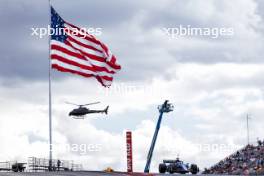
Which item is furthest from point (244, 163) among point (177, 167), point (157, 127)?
point (157, 127)

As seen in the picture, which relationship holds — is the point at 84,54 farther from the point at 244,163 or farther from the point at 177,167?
the point at 244,163

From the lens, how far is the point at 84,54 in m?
50.1

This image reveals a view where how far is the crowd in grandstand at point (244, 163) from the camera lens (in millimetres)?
80375

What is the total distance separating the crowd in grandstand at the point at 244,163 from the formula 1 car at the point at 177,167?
8404 millimetres

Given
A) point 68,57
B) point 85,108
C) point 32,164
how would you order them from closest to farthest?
point 68,57 → point 32,164 → point 85,108

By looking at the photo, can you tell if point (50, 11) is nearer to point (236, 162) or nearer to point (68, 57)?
point (68, 57)

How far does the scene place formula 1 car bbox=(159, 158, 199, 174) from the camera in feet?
231

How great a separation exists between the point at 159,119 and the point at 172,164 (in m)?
52.5

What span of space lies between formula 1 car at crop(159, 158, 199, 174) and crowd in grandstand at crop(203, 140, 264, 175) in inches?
331

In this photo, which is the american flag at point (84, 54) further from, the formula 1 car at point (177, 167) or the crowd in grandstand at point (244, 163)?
the crowd in grandstand at point (244, 163)

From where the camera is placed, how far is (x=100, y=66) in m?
50.4

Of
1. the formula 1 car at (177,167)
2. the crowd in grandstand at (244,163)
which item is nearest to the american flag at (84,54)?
the formula 1 car at (177,167)

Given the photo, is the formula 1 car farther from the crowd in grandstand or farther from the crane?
the crane

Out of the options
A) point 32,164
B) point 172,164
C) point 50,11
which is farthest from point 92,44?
point 172,164
